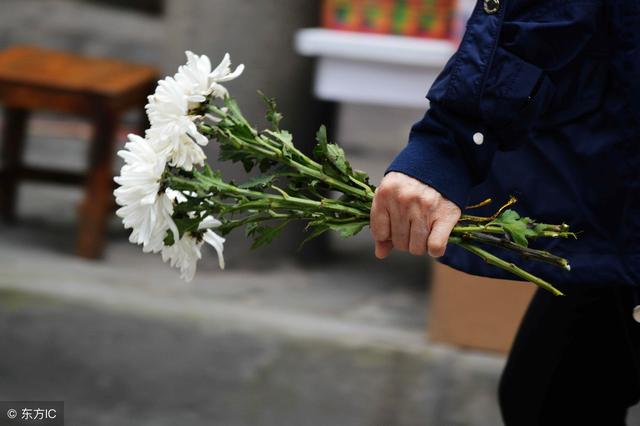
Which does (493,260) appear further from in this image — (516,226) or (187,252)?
(187,252)

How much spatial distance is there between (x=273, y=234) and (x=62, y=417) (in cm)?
176

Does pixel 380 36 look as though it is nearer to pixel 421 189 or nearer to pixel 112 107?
pixel 112 107

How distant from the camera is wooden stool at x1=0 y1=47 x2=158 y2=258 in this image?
4812mm

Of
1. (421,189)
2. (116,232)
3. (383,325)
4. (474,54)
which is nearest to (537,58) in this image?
(474,54)

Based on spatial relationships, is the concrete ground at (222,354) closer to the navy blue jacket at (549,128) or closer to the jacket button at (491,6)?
the navy blue jacket at (549,128)

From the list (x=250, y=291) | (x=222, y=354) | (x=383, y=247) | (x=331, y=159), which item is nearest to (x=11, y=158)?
(x=250, y=291)

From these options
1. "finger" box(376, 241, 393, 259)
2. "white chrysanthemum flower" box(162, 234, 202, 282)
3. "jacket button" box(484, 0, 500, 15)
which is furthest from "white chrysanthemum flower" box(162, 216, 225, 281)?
"jacket button" box(484, 0, 500, 15)

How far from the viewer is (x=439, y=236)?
1.86 m

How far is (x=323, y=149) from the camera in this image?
79.4 inches

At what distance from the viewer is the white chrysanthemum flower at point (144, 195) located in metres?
1.96

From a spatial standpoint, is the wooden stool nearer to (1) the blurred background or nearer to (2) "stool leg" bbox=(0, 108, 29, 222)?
(1) the blurred background

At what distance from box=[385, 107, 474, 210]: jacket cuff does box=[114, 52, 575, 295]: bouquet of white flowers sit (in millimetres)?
76

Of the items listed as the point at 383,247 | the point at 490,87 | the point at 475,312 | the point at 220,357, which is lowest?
the point at 220,357

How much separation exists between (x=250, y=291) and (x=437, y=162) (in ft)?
9.28
